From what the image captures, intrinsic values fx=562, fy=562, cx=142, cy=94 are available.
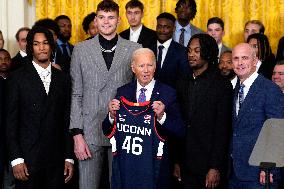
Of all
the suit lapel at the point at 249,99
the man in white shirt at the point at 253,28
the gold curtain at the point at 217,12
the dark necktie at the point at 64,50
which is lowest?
the suit lapel at the point at 249,99

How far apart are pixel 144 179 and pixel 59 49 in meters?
2.17

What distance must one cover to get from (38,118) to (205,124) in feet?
3.47

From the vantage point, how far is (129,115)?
137 inches

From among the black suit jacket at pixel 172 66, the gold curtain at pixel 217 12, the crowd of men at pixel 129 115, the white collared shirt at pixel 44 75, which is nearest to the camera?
the crowd of men at pixel 129 115

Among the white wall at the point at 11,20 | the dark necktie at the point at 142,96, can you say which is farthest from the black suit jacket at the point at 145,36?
the dark necktie at the point at 142,96

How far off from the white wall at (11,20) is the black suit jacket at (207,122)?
10.7ft

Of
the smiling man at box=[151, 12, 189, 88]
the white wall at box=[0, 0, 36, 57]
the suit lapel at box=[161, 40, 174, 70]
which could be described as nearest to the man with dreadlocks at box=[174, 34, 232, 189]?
the smiling man at box=[151, 12, 189, 88]

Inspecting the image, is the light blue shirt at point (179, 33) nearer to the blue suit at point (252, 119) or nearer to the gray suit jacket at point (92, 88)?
the gray suit jacket at point (92, 88)

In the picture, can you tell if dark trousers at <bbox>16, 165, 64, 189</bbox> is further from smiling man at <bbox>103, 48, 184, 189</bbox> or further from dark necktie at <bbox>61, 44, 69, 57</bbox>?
dark necktie at <bbox>61, 44, 69, 57</bbox>

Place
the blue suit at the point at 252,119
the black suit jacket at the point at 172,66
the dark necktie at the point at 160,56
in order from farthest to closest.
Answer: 1. the dark necktie at the point at 160,56
2. the black suit jacket at the point at 172,66
3. the blue suit at the point at 252,119

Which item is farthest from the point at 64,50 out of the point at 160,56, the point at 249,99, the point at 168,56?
the point at 249,99

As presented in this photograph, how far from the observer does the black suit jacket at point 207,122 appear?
3.54 meters

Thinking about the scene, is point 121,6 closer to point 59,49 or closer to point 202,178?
point 59,49

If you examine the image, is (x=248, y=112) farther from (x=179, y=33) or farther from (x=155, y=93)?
(x=179, y=33)
